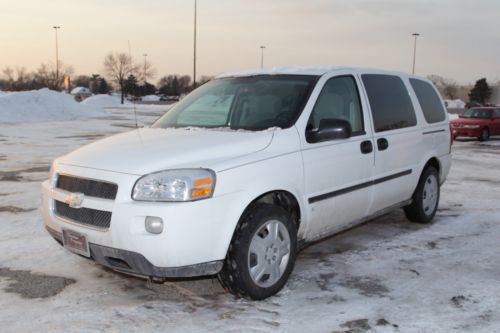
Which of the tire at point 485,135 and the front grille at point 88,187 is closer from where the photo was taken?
the front grille at point 88,187

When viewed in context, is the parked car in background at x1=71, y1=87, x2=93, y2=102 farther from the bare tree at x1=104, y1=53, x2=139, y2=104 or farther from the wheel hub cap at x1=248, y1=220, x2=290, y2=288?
the wheel hub cap at x1=248, y1=220, x2=290, y2=288

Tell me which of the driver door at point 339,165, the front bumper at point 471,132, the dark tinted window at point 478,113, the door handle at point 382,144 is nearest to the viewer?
the driver door at point 339,165

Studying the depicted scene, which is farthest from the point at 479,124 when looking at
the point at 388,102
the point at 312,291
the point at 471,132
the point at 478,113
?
the point at 312,291

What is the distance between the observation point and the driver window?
448cm

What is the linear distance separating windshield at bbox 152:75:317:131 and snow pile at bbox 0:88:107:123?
976 inches

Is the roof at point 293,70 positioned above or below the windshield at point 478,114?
above

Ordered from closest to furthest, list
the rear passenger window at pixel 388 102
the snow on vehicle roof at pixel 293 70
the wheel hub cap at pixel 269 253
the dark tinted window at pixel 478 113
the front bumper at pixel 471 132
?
the wheel hub cap at pixel 269 253, the snow on vehicle roof at pixel 293 70, the rear passenger window at pixel 388 102, the front bumper at pixel 471 132, the dark tinted window at pixel 478 113

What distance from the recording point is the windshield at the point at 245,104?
4.39 metres

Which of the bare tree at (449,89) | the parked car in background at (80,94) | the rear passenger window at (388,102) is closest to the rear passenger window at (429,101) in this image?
the rear passenger window at (388,102)

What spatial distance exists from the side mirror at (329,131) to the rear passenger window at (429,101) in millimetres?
2266

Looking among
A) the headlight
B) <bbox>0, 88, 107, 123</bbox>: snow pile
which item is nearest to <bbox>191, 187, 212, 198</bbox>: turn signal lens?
the headlight

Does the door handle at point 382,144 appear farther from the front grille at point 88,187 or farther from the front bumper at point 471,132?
the front bumper at point 471,132

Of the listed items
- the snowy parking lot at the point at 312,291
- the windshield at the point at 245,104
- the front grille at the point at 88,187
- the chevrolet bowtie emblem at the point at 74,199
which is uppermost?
the windshield at the point at 245,104

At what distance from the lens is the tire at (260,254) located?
366cm
